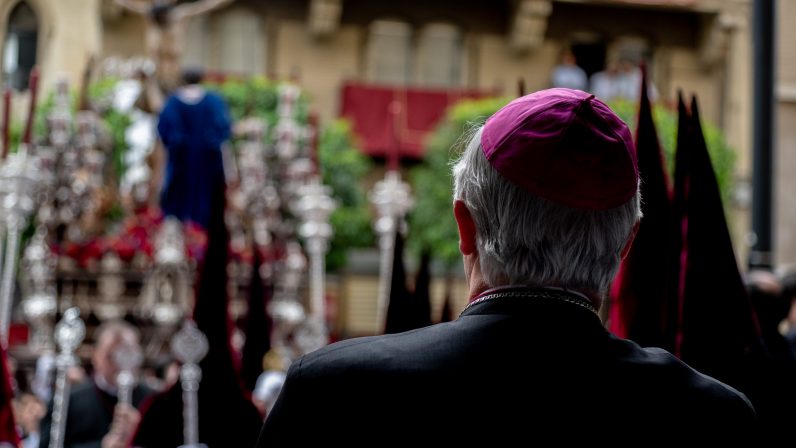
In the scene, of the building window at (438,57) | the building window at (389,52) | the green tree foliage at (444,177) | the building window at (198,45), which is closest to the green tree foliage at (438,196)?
the green tree foliage at (444,177)

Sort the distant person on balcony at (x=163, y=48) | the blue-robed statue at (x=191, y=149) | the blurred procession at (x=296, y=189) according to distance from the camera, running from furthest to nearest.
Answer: the distant person on balcony at (x=163, y=48), the blue-robed statue at (x=191, y=149), the blurred procession at (x=296, y=189)

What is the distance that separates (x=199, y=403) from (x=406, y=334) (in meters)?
2.89

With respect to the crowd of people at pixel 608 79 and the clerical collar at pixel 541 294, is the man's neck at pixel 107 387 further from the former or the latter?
the crowd of people at pixel 608 79

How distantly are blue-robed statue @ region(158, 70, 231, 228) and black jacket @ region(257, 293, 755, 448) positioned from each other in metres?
9.36

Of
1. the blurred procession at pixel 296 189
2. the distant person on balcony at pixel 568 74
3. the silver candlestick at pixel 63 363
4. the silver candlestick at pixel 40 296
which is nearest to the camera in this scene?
the blurred procession at pixel 296 189

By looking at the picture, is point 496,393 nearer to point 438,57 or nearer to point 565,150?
point 565,150

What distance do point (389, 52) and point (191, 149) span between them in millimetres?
14692

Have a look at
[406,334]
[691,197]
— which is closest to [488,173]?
[406,334]

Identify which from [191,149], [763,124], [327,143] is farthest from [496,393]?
[327,143]

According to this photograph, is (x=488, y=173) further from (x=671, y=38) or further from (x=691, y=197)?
(x=671, y=38)

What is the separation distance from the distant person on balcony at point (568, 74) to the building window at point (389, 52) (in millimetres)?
3010

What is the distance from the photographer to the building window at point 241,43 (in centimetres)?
2464

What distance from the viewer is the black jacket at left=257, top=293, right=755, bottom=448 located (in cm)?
154

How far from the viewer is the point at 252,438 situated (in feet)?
14.3
